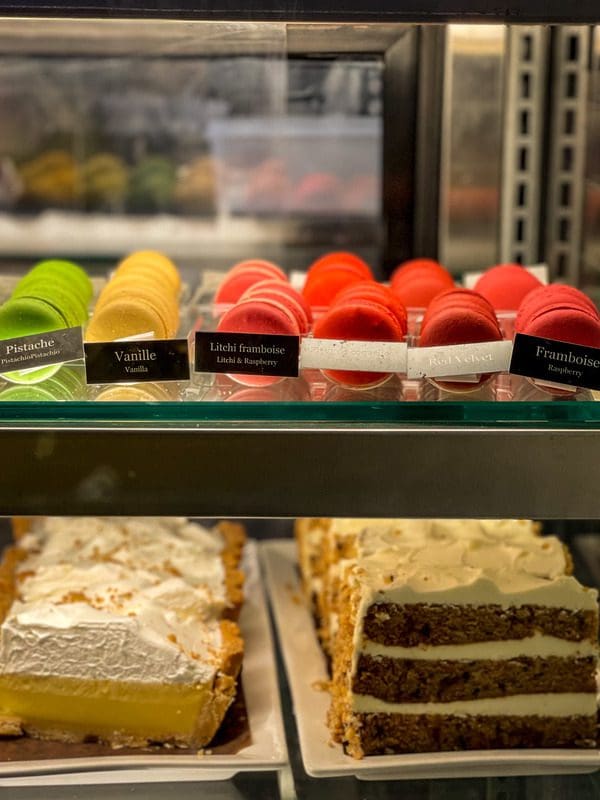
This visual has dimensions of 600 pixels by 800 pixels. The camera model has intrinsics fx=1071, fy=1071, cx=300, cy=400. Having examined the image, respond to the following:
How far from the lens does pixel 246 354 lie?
4.02 feet

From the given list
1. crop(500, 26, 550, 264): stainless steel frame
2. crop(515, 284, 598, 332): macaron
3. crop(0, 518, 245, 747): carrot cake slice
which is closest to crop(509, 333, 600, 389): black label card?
crop(515, 284, 598, 332): macaron

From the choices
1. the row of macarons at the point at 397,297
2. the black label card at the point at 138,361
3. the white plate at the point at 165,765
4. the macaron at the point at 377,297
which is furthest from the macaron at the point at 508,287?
the white plate at the point at 165,765

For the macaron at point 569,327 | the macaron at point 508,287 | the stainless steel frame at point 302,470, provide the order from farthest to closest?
the macaron at point 508,287
the macaron at point 569,327
the stainless steel frame at point 302,470

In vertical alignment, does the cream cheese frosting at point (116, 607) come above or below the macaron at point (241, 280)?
below

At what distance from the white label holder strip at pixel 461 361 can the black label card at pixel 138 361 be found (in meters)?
0.26

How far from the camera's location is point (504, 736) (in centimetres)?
150

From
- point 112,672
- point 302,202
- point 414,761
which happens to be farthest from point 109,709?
point 302,202

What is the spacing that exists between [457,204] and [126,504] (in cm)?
112

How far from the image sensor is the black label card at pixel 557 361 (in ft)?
3.90

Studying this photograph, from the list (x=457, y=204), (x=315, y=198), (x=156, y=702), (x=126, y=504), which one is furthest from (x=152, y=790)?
(x=315, y=198)

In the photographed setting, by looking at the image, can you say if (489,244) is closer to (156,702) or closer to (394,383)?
(394,383)

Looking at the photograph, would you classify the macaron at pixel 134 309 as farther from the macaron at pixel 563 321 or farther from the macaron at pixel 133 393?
the macaron at pixel 563 321

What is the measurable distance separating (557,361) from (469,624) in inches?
17.8

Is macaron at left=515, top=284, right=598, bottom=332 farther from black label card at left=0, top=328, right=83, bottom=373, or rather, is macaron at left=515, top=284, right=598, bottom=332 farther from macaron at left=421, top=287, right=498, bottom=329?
black label card at left=0, top=328, right=83, bottom=373
